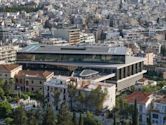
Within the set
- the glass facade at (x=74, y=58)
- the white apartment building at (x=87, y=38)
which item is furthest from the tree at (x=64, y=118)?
the white apartment building at (x=87, y=38)

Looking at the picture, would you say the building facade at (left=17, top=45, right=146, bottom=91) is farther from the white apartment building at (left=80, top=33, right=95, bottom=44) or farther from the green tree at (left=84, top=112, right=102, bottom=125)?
the white apartment building at (left=80, top=33, right=95, bottom=44)

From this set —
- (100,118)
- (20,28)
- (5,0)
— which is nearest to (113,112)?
(100,118)

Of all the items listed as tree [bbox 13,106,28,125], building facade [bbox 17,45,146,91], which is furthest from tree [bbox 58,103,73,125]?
building facade [bbox 17,45,146,91]

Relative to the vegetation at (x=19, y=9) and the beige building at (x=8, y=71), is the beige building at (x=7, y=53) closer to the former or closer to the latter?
the beige building at (x=8, y=71)

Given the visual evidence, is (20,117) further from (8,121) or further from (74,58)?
(74,58)

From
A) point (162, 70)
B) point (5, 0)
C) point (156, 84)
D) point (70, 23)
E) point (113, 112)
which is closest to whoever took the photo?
point (113, 112)

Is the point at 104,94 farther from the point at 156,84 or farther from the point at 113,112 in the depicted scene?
the point at 156,84

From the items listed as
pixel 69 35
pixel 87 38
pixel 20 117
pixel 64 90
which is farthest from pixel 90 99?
pixel 87 38

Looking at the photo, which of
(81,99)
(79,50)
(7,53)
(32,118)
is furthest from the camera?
(7,53)
